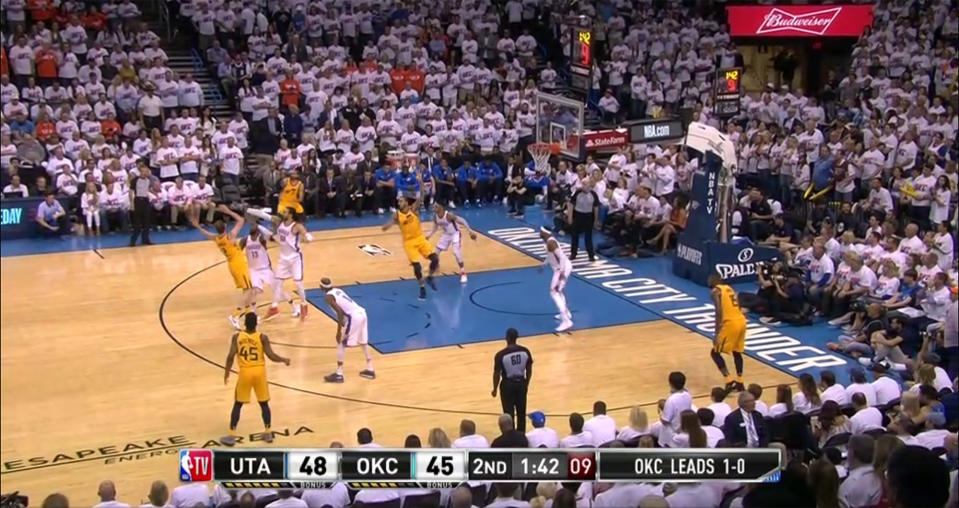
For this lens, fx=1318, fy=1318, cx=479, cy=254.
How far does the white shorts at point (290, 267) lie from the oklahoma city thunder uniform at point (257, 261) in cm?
17

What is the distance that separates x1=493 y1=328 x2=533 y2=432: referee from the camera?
1379 cm

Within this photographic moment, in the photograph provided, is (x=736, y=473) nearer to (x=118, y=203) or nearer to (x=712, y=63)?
(x=118, y=203)

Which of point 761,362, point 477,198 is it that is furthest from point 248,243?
point 477,198

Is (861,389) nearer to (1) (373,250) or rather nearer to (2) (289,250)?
(2) (289,250)

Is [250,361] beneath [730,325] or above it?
above

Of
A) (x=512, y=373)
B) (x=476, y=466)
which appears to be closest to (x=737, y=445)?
(x=512, y=373)

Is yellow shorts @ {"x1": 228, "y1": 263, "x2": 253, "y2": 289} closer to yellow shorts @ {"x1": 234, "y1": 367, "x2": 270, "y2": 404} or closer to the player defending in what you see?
the player defending

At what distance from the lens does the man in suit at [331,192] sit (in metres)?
26.1

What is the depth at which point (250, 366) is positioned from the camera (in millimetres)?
13789

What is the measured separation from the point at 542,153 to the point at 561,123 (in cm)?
74

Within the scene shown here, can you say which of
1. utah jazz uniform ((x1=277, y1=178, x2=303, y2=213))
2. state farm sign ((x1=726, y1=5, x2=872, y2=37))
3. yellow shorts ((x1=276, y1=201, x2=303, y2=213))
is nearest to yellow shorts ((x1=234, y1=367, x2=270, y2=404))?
yellow shorts ((x1=276, y1=201, x2=303, y2=213))

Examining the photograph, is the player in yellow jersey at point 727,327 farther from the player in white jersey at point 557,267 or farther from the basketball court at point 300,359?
the player in white jersey at point 557,267

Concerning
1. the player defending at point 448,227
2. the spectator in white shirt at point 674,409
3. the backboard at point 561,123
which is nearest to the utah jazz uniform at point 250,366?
the spectator in white shirt at point 674,409

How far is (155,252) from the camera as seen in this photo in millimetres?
23078
